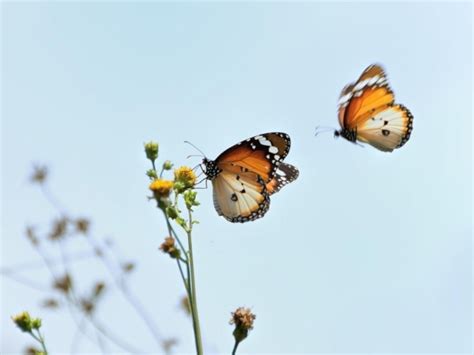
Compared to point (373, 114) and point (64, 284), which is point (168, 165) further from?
point (373, 114)

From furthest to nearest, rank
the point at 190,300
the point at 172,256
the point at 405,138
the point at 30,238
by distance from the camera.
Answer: the point at 405,138 → the point at 30,238 → the point at 172,256 → the point at 190,300

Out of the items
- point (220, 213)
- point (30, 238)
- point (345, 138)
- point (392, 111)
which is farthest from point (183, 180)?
point (392, 111)

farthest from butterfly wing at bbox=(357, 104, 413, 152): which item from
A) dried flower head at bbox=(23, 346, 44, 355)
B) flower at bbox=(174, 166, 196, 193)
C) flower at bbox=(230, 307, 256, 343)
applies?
dried flower head at bbox=(23, 346, 44, 355)

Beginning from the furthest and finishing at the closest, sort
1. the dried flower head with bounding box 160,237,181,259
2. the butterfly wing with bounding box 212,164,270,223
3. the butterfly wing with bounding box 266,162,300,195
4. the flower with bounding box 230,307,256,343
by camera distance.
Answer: the butterfly wing with bounding box 266,162,300,195 < the butterfly wing with bounding box 212,164,270,223 < the flower with bounding box 230,307,256,343 < the dried flower head with bounding box 160,237,181,259

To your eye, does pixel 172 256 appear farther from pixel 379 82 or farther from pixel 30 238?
pixel 379 82

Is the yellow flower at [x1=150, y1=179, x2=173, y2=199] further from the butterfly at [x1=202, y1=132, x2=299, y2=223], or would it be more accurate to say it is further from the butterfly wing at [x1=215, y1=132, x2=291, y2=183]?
the butterfly wing at [x1=215, y1=132, x2=291, y2=183]

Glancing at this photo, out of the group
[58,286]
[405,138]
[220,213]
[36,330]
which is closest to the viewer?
[36,330]

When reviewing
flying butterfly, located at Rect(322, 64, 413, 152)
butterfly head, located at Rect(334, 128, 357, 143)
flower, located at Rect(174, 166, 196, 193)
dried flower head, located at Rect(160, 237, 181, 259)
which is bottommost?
dried flower head, located at Rect(160, 237, 181, 259)
